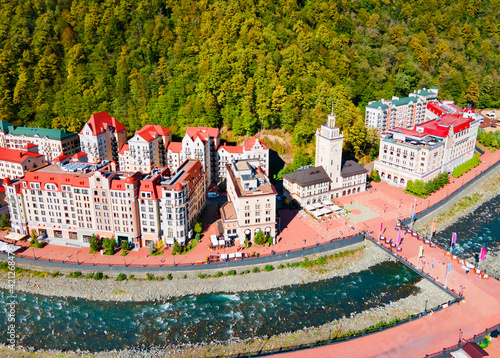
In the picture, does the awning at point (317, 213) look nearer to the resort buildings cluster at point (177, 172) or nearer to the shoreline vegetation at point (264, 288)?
the resort buildings cluster at point (177, 172)

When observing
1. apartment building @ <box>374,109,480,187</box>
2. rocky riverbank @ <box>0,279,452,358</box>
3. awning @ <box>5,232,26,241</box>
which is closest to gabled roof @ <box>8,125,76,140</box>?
awning @ <box>5,232,26,241</box>

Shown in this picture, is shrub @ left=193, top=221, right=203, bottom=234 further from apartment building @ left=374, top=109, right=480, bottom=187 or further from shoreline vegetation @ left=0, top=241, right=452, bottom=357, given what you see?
apartment building @ left=374, top=109, right=480, bottom=187

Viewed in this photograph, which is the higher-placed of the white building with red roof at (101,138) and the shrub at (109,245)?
the white building with red roof at (101,138)

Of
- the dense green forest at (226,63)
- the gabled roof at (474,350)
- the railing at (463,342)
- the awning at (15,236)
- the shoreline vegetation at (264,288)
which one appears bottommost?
the shoreline vegetation at (264,288)

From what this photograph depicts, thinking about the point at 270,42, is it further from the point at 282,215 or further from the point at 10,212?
the point at 10,212

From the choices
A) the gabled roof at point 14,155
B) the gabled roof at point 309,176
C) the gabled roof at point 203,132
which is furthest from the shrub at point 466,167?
the gabled roof at point 14,155

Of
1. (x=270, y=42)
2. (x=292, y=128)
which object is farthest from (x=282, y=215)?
(x=270, y=42)
